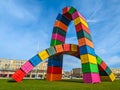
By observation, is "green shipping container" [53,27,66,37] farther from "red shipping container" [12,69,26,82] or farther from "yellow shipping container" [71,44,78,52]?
"red shipping container" [12,69,26,82]

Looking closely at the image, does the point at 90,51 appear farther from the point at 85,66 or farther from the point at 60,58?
the point at 60,58

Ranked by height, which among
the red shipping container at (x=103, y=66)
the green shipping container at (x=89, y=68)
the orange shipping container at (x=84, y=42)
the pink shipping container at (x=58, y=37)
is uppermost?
the pink shipping container at (x=58, y=37)

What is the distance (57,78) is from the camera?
116 ft

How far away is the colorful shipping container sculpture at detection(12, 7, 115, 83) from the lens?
1141 inches

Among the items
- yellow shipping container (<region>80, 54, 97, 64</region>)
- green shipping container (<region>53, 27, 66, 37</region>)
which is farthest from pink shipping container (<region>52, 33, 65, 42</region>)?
yellow shipping container (<region>80, 54, 97, 64</region>)

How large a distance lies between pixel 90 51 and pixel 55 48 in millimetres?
5947

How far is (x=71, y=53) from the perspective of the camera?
35.1 metres

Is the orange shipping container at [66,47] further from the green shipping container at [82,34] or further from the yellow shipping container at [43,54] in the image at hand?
the yellow shipping container at [43,54]

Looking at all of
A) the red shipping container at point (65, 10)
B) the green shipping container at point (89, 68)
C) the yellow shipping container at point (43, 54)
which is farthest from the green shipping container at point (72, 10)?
the green shipping container at point (89, 68)

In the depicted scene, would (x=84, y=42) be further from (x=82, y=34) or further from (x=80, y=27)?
(x=80, y=27)

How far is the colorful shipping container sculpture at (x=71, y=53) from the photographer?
29.0 metres

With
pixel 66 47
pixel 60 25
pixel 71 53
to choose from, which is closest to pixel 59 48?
pixel 66 47

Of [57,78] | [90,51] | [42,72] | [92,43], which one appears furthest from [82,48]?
[42,72]

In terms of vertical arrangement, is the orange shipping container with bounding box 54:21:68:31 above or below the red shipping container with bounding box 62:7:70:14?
below
